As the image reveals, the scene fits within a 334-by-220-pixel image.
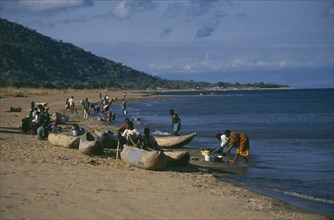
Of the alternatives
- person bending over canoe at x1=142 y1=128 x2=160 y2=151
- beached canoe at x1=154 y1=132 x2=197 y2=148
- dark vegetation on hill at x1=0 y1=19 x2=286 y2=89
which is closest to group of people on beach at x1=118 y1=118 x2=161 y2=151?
person bending over canoe at x1=142 y1=128 x2=160 y2=151

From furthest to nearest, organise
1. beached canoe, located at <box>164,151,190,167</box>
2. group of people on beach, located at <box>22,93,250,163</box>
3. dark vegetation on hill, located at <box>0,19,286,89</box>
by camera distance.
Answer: dark vegetation on hill, located at <box>0,19,286,89</box> < group of people on beach, located at <box>22,93,250,163</box> < beached canoe, located at <box>164,151,190,167</box>

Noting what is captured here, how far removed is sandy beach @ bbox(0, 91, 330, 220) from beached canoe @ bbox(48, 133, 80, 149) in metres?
2.12

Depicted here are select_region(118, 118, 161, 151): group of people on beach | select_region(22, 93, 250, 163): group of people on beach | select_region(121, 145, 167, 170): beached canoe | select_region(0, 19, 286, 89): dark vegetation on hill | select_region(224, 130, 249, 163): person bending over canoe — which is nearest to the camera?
select_region(121, 145, 167, 170): beached canoe

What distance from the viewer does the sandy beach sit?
8.74m

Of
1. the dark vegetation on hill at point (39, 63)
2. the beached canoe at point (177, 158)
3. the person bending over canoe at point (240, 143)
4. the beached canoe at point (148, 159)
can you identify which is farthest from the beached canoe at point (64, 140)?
the dark vegetation on hill at point (39, 63)

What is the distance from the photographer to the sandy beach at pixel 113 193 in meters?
8.74

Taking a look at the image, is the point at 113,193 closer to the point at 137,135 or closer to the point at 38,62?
the point at 137,135

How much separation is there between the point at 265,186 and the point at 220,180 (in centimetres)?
133

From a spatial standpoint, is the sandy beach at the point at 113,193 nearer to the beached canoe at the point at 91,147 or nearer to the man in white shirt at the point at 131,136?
the beached canoe at the point at 91,147

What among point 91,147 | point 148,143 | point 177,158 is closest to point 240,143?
point 177,158

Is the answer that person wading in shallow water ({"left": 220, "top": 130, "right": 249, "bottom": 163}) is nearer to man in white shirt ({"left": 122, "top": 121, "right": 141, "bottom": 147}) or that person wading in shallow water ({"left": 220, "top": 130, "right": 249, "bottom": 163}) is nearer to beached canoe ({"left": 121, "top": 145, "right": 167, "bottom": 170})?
man in white shirt ({"left": 122, "top": 121, "right": 141, "bottom": 147})

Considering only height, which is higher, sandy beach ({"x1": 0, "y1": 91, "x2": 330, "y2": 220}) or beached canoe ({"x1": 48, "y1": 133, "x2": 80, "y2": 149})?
beached canoe ({"x1": 48, "y1": 133, "x2": 80, "y2": 149})

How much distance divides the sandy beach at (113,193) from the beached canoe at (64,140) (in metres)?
2.12

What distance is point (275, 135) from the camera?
97.4 ft
